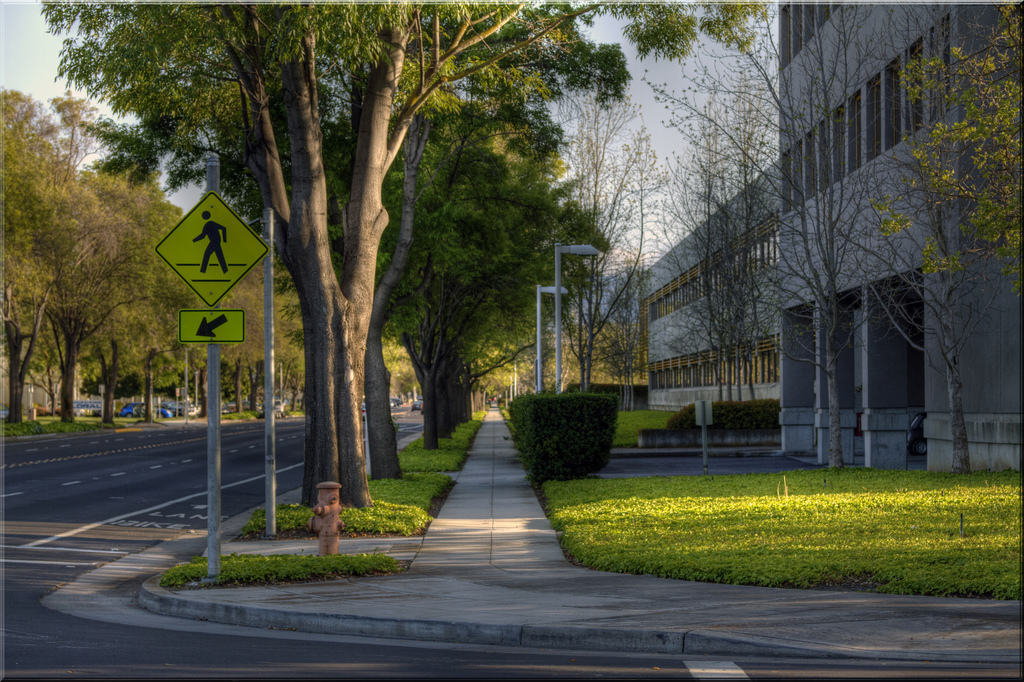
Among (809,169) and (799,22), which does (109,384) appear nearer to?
(799,22)

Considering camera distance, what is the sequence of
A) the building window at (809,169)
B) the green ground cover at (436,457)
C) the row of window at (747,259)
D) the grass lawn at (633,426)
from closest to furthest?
the building window at (809,169)
the green ground cover at (436,457)
the row of window at (747,259)
the grass lawn at (633,426)

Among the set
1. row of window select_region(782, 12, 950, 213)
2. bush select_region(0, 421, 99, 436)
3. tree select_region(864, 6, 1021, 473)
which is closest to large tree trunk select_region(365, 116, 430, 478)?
row of window select_region(782, 12, 950, 213)

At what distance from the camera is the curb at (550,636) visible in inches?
264

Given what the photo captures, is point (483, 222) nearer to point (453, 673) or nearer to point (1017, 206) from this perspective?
point (1017, 206)

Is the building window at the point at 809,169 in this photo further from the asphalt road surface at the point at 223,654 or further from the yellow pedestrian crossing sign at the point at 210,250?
the asphalt road surface at the point at 223,654

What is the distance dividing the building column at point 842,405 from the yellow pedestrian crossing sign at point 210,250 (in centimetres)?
1968

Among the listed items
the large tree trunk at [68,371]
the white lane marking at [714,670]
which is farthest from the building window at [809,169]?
the large tree trunk at [68,371]

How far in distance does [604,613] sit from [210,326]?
185 inches

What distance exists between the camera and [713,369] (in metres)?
54.0

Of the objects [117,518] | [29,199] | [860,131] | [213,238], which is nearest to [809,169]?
[860,131]

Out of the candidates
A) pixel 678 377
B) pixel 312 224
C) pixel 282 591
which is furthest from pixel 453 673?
pixel 678 377

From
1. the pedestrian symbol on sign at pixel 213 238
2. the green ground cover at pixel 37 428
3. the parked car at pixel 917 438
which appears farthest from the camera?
the green ground cover at pixel 37 428

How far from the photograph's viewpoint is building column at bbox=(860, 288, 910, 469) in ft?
76.1

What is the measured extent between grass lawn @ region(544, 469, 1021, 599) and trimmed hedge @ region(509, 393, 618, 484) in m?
1.49
